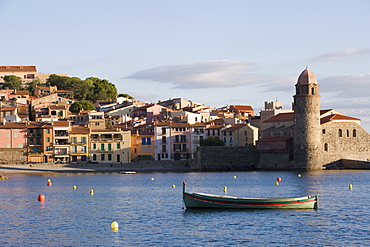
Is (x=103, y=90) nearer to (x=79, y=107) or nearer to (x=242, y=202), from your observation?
(x=79, y=107)

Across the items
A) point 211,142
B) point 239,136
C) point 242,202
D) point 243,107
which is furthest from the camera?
point 243,107

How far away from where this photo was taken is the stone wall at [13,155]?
89000 millimetres

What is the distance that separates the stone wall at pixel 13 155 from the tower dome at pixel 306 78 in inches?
1496

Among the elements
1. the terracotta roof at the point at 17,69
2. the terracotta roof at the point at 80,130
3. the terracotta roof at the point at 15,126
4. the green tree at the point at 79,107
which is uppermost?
the terracotta roof at the point at 17,69

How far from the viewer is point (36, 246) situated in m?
29.3

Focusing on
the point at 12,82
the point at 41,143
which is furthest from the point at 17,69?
the point at 41,143

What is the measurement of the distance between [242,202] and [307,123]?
44.4 m

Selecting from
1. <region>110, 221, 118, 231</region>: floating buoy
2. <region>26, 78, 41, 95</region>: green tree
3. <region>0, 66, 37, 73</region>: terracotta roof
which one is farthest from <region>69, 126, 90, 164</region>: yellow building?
<region>0, 66, 37, 73</region>: terracotta roof

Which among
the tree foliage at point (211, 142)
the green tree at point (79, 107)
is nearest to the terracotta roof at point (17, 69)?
the green tree at point (79, 107)

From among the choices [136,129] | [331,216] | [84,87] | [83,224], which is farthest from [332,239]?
[84,87]

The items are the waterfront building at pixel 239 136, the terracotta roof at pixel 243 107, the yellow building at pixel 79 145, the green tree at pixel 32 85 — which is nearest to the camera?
the yellow building at pixel 79 145

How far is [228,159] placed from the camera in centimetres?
9050

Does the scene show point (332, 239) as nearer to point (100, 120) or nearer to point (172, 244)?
point (172, 244)

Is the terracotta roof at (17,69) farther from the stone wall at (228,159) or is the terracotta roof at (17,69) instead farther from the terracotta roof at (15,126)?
the stone wall at (228,159)
